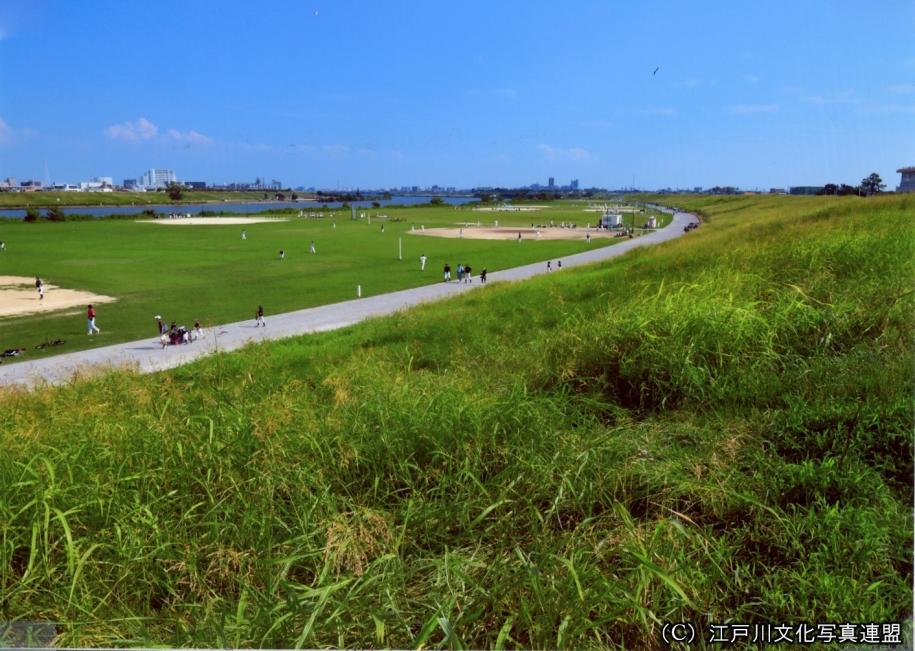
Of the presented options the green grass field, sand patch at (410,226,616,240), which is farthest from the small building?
the green grass field

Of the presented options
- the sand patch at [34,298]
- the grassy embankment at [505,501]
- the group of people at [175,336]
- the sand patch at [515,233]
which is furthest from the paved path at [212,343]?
the sand patch at [515,233]

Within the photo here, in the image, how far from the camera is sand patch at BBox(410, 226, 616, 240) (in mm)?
56219

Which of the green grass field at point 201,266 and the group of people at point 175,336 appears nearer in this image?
the group of people at point 175,336

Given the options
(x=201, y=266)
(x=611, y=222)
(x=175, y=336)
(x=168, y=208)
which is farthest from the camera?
(x=168, y=208)

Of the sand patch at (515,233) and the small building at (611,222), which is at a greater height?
the small building at (611,222)

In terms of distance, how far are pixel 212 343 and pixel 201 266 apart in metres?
A: 19.5

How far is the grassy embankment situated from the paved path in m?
4.84

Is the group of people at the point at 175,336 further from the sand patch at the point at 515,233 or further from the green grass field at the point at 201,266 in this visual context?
the sand patch at the point at 515,233

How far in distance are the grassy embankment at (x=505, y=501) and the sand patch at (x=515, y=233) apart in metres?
51.0

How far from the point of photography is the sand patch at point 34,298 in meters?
20.2

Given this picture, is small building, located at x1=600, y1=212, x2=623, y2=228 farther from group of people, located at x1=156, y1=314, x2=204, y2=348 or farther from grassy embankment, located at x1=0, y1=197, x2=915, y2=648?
A: grassy embankment, located at x1=0, y1=197, x2=915, y2=648

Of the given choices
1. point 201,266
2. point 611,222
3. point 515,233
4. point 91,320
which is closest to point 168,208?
point 515,233

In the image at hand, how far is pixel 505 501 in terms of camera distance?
295 centimetres

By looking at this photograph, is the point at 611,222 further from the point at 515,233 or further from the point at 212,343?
the point at 212,343
